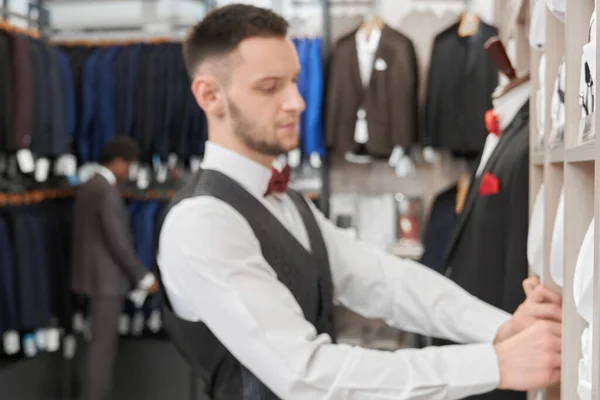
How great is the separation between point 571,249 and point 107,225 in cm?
372

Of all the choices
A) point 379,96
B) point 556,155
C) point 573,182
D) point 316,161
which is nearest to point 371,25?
point 379,96

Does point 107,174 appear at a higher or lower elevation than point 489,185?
lower

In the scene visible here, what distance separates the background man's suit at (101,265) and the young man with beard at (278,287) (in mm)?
2840

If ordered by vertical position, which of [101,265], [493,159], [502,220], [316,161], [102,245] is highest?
[493,159]

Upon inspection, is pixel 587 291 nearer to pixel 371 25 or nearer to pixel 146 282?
pixel 146 282

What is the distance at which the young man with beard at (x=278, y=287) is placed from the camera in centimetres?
122

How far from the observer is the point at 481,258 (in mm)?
1668

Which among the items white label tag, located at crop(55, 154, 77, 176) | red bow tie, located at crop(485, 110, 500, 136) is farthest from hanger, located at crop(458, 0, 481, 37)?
red bow tie, located at crop(485, 110, 500, 136)

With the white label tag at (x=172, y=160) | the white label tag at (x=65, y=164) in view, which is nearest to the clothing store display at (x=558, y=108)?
the white label tag at (x=65, y=164)

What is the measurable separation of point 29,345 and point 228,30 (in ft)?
10.5

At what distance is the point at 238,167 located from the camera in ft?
5.19

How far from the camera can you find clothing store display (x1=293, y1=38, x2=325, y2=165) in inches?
185

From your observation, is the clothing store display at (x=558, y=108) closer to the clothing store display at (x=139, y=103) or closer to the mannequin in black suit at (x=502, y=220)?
the mannequin in black suit at (x=502, y=220)

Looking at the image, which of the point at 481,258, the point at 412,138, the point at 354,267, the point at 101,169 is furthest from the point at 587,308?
the point at 101,169
